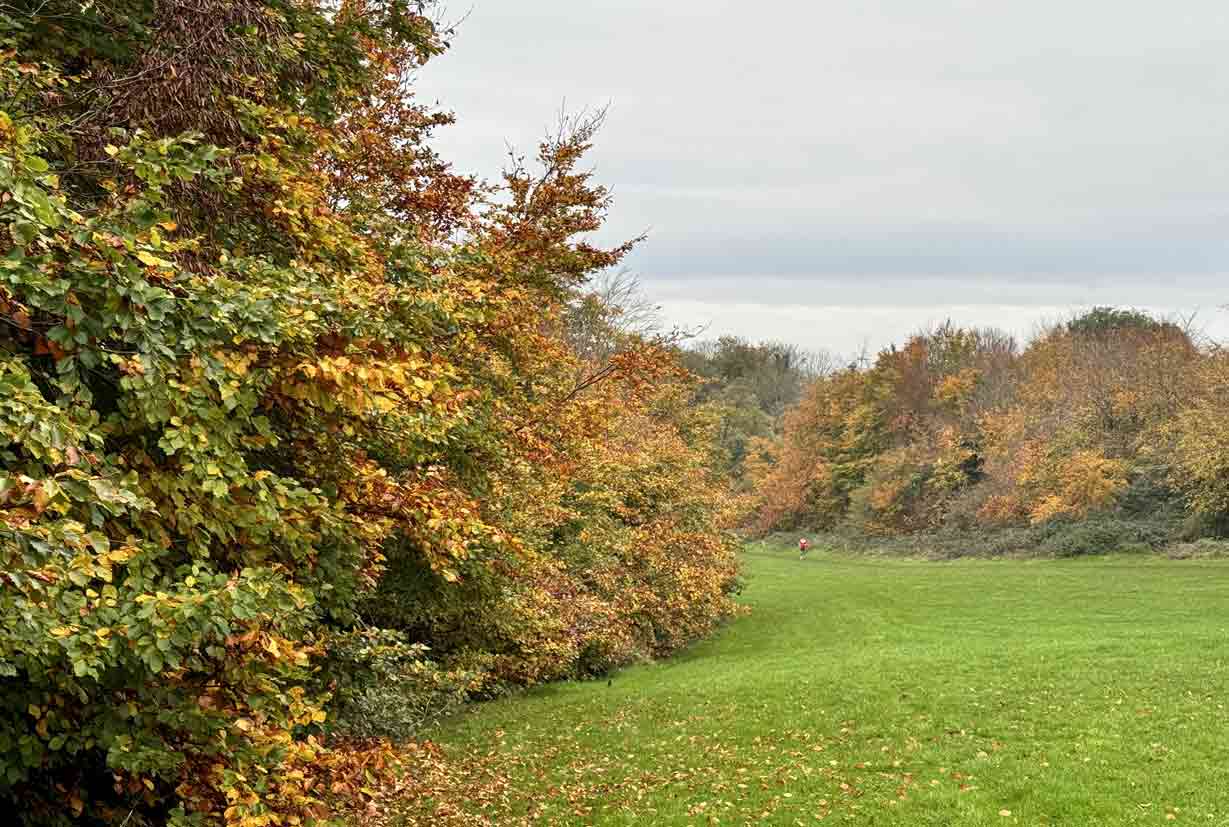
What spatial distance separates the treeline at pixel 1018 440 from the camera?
4409 cm

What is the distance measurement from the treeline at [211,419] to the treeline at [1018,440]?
→ 106 ft

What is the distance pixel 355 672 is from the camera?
8781 millimetres

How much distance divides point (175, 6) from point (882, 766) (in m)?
12.7

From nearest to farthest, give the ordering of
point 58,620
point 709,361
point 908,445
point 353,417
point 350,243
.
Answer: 1. point 58,620
2. point 353,417
3. point 350,243
4. point 908,445
5. point 709,361

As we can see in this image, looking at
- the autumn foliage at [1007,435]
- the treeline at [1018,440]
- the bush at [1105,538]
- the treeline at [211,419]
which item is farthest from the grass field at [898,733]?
the autumn foliage at [1007,435]

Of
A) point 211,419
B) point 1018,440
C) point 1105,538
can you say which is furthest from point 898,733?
point 1018,440

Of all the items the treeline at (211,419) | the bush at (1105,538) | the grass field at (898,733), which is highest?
the treeline at (211,419)

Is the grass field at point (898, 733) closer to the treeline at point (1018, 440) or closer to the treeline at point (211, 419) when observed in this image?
the treeline at point (211, 419)

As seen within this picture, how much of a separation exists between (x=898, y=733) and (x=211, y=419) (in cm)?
1329

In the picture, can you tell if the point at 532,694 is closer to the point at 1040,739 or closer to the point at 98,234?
the point at 1040,739

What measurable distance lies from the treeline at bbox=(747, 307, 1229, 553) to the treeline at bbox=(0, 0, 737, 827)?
32.4 meters

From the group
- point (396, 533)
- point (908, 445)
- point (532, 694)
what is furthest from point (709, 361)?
point (396, 533)

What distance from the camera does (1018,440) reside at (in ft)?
181

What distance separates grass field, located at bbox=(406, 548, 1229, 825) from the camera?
37.3ft
